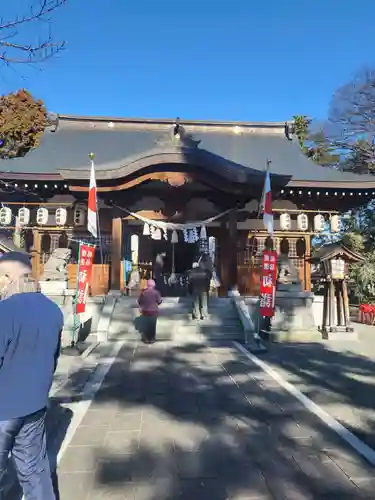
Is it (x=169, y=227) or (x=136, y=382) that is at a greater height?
(x=169, y=227)

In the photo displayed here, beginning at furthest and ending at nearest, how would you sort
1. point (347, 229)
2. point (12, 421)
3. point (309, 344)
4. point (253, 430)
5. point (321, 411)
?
point (347, 229) < point (309, 344) < point (321, 411) < point (253, 430) < point (12, 421)

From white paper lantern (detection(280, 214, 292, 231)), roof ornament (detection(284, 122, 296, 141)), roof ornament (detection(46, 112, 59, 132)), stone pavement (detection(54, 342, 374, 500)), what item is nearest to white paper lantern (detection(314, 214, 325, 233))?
white paper lantern (detection(280, 214, 292, 231))

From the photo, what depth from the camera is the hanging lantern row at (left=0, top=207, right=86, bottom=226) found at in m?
13.5

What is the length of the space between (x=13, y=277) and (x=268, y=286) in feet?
27.3

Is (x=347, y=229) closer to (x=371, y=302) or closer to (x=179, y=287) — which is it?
(x=371, y=302)

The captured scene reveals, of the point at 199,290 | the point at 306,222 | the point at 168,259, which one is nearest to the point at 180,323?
the point at 199,290

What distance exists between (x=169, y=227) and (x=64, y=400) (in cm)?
861

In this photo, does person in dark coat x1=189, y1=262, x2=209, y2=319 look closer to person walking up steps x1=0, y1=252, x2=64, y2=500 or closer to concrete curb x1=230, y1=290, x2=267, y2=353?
concrete curb x1=230, y1=290, x2=267, y2=353

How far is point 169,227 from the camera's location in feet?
43.8

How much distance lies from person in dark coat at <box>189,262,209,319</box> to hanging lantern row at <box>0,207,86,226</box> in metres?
5.10

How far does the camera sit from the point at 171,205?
14.1m

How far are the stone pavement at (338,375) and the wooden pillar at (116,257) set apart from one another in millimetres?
5371

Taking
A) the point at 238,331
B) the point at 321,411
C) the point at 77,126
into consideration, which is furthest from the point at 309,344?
the point at 77,126

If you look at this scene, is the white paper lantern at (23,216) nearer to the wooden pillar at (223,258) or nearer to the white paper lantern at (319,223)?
the wooden pillar at (223,258)
